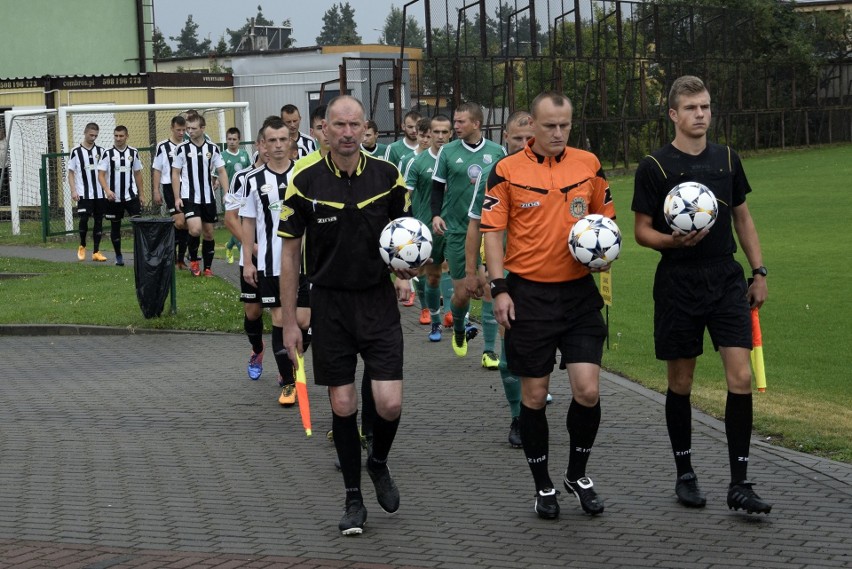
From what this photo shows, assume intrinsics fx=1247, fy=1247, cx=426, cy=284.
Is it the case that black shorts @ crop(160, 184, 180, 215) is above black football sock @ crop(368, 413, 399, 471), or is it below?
above

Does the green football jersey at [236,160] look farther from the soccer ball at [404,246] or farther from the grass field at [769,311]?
the soccer ball at [404,246]

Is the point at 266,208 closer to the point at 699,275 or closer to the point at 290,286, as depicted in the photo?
the point at 290,286

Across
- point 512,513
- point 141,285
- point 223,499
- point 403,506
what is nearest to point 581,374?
point 512,513

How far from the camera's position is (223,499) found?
711cm

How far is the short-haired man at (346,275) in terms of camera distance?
6.42 meters

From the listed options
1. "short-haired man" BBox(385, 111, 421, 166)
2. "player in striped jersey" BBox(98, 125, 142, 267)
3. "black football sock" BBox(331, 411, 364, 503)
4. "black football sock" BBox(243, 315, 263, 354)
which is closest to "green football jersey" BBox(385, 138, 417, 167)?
"short-haired man" BBox(385, 111, 421, 166)

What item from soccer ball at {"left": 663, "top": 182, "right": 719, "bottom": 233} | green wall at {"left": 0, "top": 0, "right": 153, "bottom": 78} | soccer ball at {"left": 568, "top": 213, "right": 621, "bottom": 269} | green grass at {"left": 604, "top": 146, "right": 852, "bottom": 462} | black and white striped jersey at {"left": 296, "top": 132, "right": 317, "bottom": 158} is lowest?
green grass at {"left": 604, "top": 146, "right": 852, "bottom": 462}

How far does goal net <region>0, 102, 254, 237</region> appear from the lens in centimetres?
2683

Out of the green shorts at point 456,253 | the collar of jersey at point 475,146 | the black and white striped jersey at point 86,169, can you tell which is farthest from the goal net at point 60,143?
the collar of jersey at point 475,146

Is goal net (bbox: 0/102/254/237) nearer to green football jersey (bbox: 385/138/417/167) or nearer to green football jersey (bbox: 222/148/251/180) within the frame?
green football jersey (bbox: 222/148/251/180)

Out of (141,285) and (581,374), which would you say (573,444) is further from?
(141,285)

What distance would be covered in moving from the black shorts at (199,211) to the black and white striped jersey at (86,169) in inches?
114

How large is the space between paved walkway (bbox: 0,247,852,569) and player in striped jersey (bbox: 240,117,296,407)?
55cm

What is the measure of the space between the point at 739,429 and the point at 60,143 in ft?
Answer: 81.8
